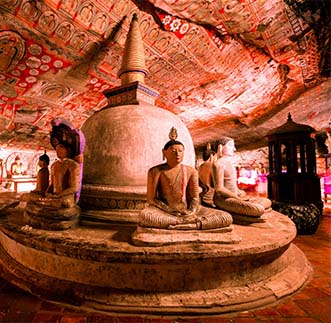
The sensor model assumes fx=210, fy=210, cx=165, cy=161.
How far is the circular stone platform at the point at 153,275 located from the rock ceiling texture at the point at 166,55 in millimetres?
5040

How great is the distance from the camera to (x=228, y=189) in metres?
3.38

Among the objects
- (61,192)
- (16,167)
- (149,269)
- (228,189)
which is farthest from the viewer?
(16,167)

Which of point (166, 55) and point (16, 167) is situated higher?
point (166, 55)

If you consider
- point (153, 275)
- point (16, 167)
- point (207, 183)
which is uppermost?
point (16, 167)

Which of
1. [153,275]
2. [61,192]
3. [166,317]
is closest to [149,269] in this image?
[153,275]

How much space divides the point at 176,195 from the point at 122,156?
1.16 metres

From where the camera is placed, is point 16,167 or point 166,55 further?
point 16,167

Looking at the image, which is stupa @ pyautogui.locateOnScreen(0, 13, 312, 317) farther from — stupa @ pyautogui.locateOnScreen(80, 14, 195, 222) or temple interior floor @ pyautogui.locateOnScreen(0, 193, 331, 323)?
stupa @ pyautogui.locateOnScreen(80, 14, 195, 222)

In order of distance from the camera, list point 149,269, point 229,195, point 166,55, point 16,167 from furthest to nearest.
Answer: point 16,167
point 166,55
point 229,195
point 149,269

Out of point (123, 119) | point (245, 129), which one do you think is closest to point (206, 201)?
point (123, 119)


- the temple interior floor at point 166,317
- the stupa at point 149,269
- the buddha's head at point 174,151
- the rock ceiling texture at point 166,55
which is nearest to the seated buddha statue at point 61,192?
the stupa at point 149,269

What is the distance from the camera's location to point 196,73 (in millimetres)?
7613

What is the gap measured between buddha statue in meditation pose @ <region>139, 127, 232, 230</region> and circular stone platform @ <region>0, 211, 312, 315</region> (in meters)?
0.31

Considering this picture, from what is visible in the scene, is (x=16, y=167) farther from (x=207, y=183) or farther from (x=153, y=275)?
(x=153, y=275)
